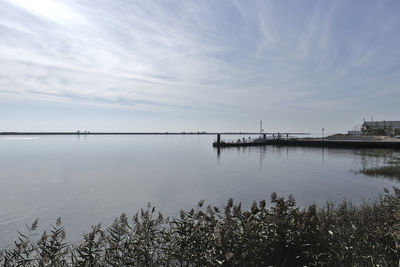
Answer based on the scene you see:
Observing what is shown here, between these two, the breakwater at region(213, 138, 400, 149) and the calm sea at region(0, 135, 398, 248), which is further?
the breakwater at region(213, 138, 400, 149)

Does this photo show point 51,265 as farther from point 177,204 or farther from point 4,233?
point 177,204

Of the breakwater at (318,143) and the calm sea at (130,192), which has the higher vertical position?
the breakwater at (318,143)

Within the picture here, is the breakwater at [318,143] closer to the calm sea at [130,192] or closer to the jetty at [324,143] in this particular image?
the jetty at [324,143]

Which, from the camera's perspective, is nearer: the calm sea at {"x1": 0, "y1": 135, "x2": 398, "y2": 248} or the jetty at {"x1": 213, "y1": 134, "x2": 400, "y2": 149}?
the calm sea at {"x1": 0, "y1": 135, "x2": 398, "y2": 248}

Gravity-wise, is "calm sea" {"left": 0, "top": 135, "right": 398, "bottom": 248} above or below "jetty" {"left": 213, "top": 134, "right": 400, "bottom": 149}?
below

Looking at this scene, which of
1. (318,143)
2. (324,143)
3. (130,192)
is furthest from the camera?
(318,143)

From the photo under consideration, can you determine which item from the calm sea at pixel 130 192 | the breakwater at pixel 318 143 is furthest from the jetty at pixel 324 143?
the calm sea at pixel 130 192

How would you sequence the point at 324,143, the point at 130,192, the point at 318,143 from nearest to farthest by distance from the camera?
the point at 130,192
the point at 324,143
the point at 318,143

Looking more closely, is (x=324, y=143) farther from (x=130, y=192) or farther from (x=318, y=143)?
(x=130, y=192)

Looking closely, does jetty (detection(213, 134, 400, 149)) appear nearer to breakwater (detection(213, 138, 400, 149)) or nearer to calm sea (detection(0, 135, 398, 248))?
breakwater (detection(213, 138, 400, 149))

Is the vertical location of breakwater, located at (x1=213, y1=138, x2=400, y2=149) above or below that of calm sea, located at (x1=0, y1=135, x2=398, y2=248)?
above

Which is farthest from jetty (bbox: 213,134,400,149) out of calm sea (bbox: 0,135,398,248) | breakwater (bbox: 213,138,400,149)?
calm sea (bbox: 0,135,398,248)

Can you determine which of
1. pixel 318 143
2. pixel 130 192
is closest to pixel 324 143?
pixel 318 143

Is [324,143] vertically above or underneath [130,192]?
above
